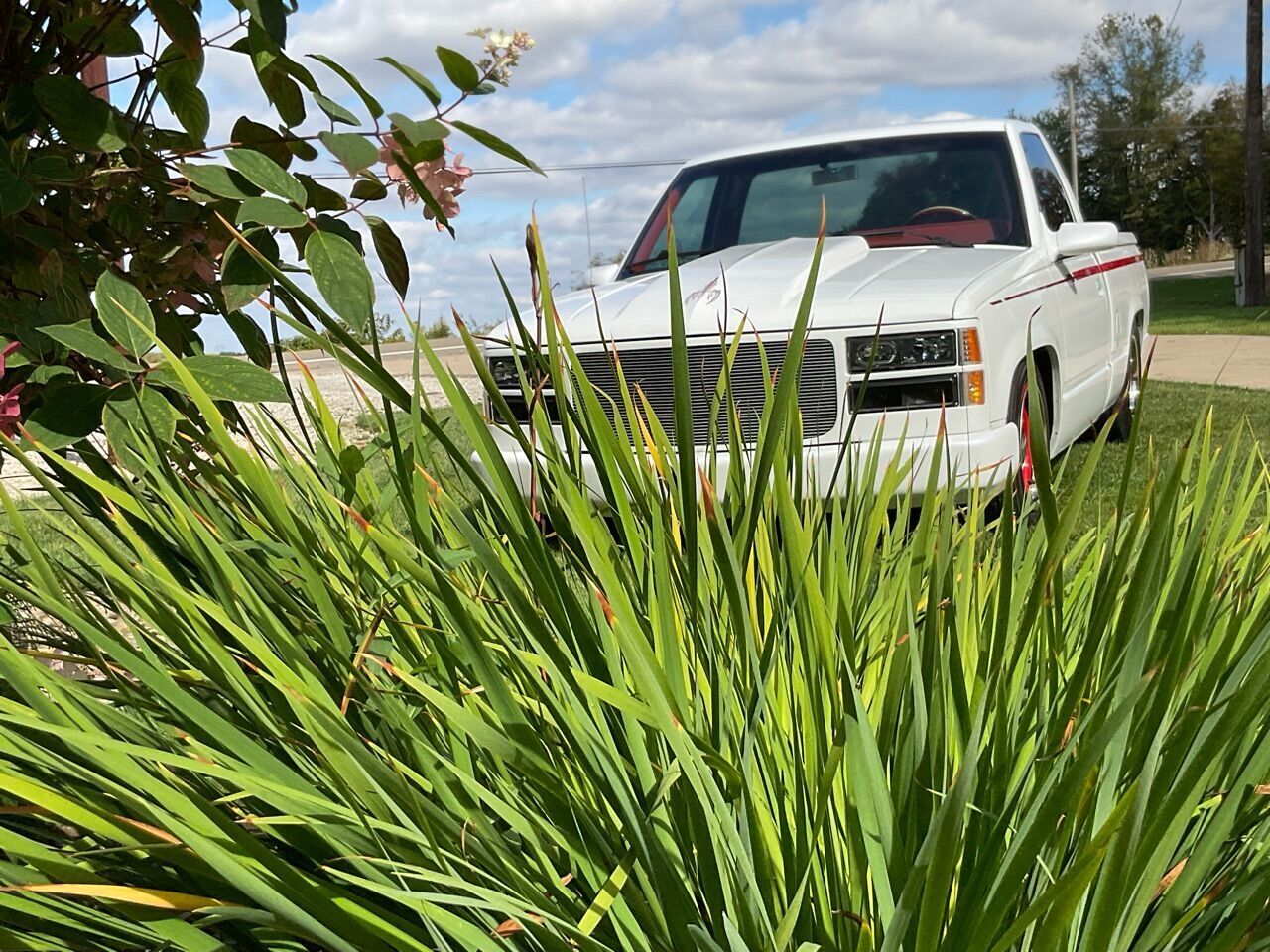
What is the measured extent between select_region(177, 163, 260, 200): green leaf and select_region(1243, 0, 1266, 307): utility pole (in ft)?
66.8

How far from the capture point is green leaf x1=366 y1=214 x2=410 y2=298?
5.00 ft

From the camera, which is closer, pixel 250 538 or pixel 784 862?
pixel 784 862

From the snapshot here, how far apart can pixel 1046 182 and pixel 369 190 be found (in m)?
5.47

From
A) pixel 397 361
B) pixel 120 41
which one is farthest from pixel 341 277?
pixel 397 361

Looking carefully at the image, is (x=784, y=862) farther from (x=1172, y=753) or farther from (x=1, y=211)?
(x=1, y=211)

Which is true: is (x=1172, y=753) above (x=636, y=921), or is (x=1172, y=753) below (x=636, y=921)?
above

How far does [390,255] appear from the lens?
5.01ft

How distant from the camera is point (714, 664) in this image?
110 centimetres

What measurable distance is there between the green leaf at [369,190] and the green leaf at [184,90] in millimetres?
215

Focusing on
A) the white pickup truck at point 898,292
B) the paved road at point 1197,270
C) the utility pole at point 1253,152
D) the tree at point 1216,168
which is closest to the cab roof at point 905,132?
the white pickup truck at point 898,292

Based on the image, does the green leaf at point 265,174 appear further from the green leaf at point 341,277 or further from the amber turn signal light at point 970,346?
the amber turn signal light at point 970,346

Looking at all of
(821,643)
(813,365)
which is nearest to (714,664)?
(821,643)

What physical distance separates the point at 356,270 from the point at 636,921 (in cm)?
75

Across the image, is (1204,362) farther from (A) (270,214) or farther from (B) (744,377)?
(A) (270,214)
